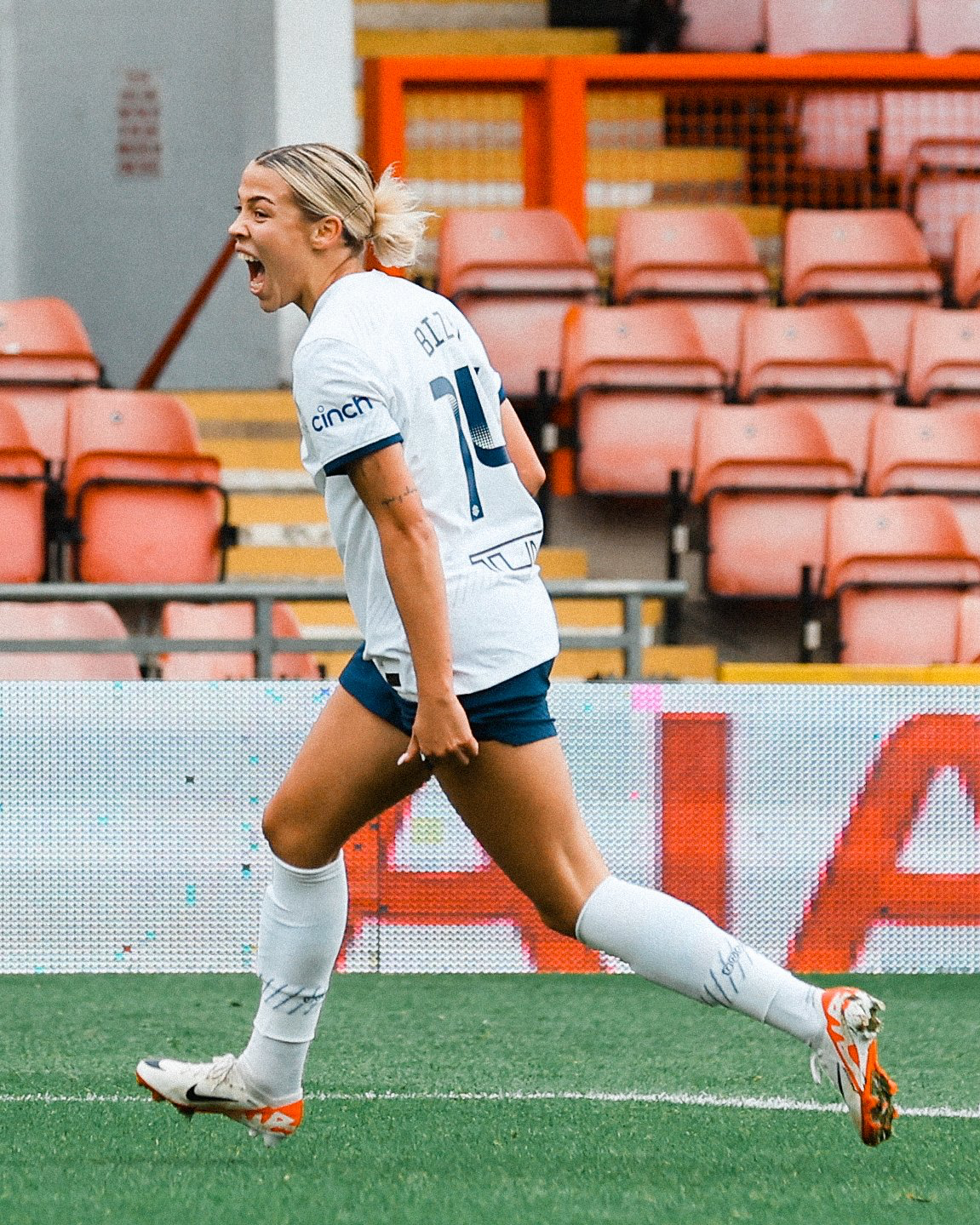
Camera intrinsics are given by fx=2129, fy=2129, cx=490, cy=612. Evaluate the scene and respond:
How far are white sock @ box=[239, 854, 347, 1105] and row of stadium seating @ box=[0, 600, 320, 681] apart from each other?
283 centimetres

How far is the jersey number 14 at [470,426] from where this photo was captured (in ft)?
10.2

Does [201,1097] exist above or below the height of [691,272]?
below

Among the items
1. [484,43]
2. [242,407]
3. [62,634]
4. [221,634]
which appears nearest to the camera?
Result: [62,634]

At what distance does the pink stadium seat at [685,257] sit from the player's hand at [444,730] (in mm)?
6866

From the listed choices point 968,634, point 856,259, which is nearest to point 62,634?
point 968,634

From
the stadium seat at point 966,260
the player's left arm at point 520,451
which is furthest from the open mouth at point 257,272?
the stadium seat at point 966,260

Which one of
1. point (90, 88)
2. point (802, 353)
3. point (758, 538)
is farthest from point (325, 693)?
point (90, 88)

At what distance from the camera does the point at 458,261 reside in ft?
31.7

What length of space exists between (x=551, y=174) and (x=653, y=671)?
3322 mm

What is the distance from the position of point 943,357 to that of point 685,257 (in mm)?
1346

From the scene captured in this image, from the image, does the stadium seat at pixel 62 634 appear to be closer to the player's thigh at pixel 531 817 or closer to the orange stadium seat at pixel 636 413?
the orange stadium seat at pixel 636 413

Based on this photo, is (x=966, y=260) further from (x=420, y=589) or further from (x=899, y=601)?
(x=420, y=589)

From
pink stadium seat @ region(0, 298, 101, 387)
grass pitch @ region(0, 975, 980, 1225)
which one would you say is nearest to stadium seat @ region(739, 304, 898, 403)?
pink stadium seat @ region(0, 298, 101, 387)

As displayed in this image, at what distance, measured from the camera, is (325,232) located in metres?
3.19
